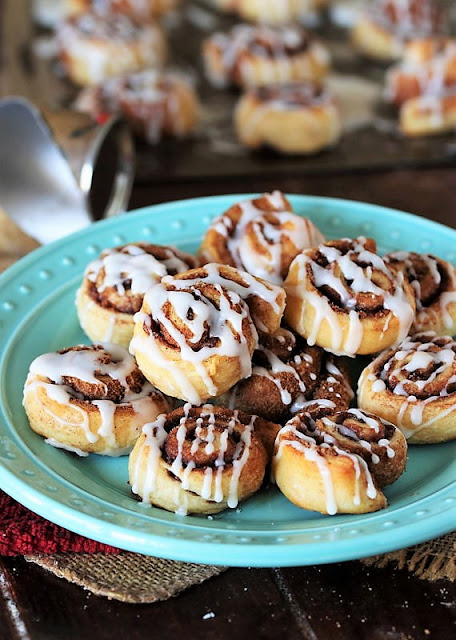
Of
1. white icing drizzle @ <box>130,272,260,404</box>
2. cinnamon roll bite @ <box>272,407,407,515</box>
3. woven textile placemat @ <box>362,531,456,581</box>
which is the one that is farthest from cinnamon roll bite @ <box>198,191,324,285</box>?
woven textile placemat @ <box>362,531,456,581</box>

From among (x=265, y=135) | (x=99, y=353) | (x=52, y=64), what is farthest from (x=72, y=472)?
(x=52, y=64)

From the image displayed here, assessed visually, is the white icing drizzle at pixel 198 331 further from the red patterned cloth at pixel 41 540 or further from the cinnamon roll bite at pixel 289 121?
the cinnamon roll bite at pixel 289 121

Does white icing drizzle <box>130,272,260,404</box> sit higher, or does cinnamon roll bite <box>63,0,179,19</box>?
white icing drizzle <box>130,272,260,404</box>

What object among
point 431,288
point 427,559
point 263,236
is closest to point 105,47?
point 263,236

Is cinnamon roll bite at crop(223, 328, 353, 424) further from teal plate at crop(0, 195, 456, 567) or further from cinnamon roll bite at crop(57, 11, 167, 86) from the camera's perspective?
A: cinnamon roll bite at crop(57, 11, 167, 86)

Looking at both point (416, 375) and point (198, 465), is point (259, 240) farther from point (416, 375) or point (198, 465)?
point (198, 465)
